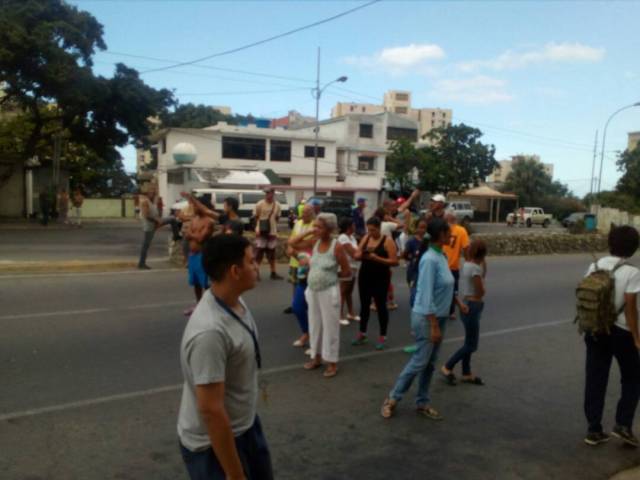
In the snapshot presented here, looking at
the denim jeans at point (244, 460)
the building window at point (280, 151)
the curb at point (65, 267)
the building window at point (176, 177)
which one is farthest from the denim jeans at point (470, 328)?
the building window at point (280, 151)

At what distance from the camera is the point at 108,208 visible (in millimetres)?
37719

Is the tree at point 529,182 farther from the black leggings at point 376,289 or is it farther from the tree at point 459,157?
the black leggings at point 376,289

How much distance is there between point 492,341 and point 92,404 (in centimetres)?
514

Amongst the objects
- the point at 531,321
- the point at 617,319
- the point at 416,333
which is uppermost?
the point at 617,319

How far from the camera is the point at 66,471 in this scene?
355cm

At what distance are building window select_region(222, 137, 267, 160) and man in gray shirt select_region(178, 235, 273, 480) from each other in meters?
38.1

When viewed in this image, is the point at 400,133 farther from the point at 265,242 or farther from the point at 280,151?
the point at 265,242

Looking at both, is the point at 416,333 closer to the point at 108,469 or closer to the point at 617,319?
the point at 617,319

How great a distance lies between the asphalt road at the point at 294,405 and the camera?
3801 mm

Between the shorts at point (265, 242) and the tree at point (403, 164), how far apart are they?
32.9 m

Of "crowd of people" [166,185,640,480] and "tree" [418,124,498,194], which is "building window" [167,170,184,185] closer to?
"tree" [418,124,498,194]

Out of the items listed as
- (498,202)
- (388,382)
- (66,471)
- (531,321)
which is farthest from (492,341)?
(498,202)

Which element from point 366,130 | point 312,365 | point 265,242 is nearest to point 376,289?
point 312,365

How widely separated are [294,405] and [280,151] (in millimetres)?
37927
